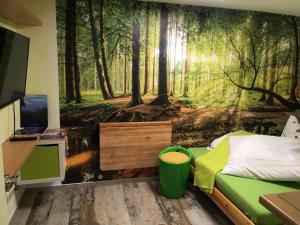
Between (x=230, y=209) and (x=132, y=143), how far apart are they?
142cm

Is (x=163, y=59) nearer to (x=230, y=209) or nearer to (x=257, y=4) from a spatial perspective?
(x=257, y=4)

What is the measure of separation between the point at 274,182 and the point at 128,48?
2116mm

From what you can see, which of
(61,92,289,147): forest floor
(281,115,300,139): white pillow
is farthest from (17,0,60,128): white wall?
(281,115,300,139): white pillow

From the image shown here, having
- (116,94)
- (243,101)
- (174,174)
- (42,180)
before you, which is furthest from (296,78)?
(42,180)

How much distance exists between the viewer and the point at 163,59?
3.08m

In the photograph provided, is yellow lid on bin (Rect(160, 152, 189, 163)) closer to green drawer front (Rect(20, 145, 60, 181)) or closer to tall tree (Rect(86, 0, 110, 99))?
tall tree (Rect(86, 0, 110, 99))

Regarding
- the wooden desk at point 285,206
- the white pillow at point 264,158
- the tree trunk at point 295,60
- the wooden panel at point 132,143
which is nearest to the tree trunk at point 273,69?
the tree trunk at point 295,60

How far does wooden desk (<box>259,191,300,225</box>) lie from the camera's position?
110 centimetres

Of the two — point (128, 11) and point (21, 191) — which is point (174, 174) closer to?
point (21, 191)

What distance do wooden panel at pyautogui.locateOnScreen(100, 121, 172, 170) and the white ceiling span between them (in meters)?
1.52

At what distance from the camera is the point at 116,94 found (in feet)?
9.95

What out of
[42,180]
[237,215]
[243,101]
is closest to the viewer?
[237,215]

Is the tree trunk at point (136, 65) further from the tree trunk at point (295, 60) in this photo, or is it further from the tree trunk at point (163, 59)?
the tree trunk at point (295, 60)

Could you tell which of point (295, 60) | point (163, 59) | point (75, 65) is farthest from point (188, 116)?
point (295, 60)
